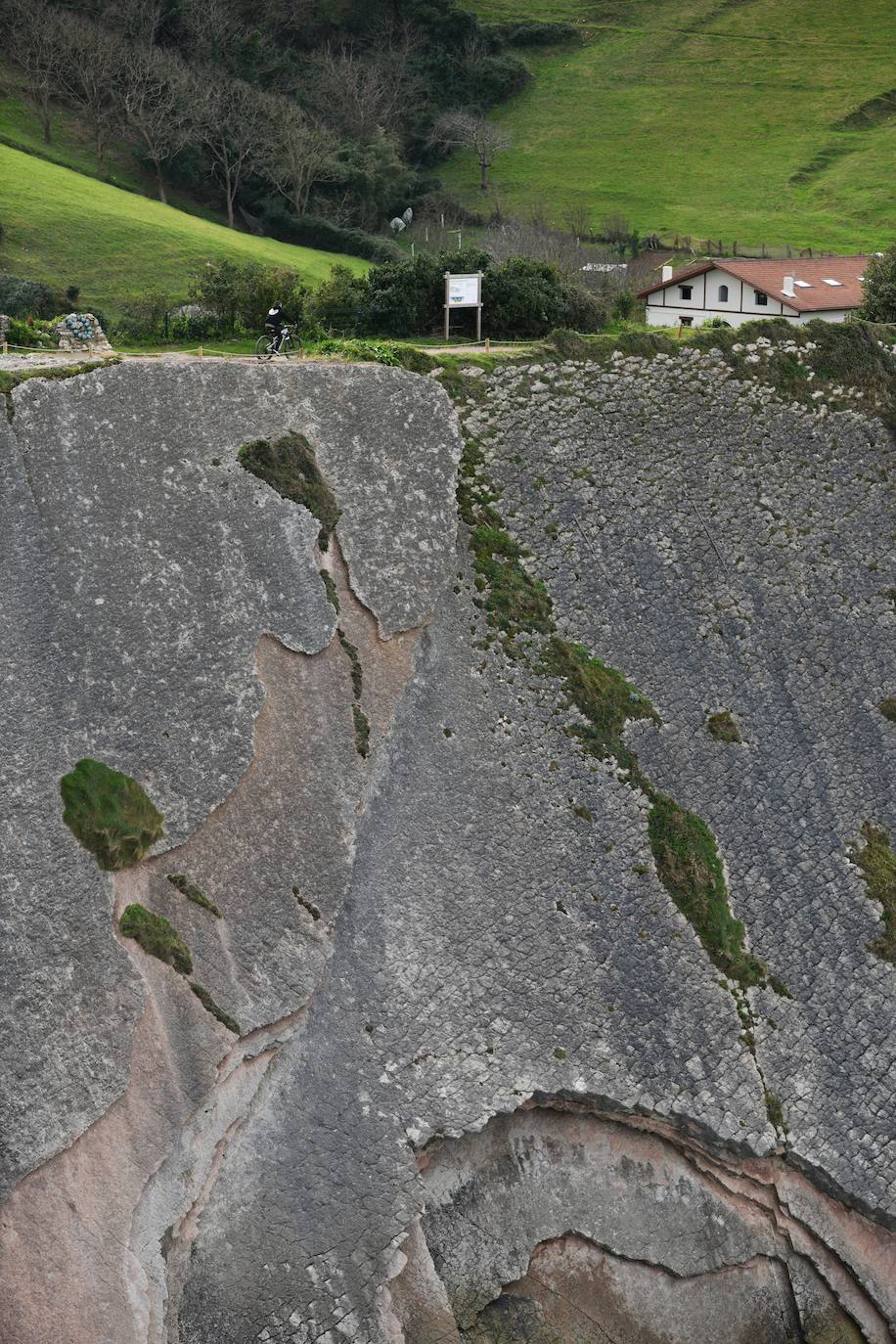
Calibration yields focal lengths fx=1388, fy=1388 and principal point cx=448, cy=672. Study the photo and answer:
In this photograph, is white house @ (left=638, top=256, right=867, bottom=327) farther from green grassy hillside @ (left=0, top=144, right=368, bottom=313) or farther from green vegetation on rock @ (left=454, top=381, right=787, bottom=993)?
green vegetation on rock @ (left=454, top=381, right=787, bottom=993)

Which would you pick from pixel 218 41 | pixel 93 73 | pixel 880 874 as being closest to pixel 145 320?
pixel 880 874

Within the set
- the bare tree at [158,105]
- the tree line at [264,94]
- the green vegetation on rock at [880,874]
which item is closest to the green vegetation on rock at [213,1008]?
the green vegetation on rock at [880,874]

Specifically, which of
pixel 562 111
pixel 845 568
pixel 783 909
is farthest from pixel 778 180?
pixel 783 909

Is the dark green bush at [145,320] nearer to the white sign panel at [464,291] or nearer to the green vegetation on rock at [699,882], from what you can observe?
the white sign panel at [464,291]

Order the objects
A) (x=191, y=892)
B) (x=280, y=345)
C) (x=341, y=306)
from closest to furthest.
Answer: (x=191, y=892) → (x=280, y=345) → (x=341, y=306)

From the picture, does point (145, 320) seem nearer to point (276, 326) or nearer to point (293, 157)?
point (276, 326)

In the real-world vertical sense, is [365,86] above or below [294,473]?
above
